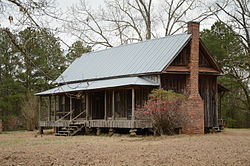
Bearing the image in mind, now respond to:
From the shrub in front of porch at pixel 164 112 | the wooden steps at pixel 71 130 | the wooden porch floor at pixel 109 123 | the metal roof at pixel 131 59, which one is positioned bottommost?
the wooden steps at pixel 71 130

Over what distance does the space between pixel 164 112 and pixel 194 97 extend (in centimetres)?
449

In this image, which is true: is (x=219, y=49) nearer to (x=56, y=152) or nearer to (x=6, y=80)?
(x=6, y=80)

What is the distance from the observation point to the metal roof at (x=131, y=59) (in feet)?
95.5

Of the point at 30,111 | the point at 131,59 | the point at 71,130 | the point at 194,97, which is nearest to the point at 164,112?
the point at 194,97

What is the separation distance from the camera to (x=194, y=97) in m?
28.6

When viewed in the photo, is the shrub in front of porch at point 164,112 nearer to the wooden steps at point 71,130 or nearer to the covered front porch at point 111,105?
the covered front porch at point 111,105

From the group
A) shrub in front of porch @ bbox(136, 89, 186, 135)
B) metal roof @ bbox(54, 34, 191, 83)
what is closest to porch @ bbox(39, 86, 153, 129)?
shrub in front of porch @ bbox(136, 89, 186, 135)

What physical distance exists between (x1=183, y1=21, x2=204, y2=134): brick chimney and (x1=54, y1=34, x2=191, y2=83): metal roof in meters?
0.64

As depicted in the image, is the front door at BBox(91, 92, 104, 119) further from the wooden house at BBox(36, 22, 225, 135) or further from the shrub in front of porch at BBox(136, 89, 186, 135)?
the shrub in front of porch at BBox(136, 89, 186, 135)

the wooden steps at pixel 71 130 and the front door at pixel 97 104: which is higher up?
the front door at pixel 97 104

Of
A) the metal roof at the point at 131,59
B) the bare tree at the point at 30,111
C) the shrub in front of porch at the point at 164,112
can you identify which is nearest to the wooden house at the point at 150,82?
the metal roof at the point at 131,59

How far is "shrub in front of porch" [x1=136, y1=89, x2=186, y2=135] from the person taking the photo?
24766 mm

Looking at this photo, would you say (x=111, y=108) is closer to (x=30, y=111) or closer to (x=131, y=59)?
(x=131, y=59)

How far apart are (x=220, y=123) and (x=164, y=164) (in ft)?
61.5
